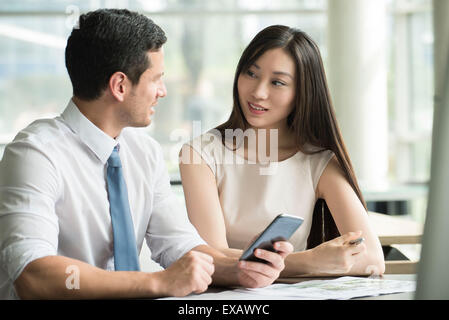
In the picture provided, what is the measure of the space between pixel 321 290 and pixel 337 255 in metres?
0.28

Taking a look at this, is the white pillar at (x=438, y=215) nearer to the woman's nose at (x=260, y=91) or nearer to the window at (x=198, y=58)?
the woman's nose at (x=260, y=91)

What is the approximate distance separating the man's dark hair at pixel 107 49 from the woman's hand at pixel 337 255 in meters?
0.60

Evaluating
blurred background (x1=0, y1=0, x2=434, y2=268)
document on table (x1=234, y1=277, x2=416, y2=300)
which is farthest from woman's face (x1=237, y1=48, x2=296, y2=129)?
blurred background (x1=0, y1=0, x2=434, y2=268)

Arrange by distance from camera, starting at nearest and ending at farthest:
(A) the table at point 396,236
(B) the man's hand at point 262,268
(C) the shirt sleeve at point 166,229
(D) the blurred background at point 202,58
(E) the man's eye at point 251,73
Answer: (B) the man's hand at point 262,268 → (C) the shirt sleeve at point 166,229 → (A) the table at point 396,236 → (E) the man's eye at point 251,73 → (D) the blurred background at point 202,58

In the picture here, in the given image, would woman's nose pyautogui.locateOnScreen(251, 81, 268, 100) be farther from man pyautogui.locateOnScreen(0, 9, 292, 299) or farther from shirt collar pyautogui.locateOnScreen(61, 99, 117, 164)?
shirt collar pyautogui.locateOnScreen(61, 99, 117, 164)

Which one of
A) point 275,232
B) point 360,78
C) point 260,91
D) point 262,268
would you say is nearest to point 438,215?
point 275,232

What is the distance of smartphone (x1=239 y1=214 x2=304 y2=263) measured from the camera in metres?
1.09

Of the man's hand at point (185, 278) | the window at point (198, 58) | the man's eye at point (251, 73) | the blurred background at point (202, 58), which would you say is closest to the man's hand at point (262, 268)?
the man's hand at point (185, 278)

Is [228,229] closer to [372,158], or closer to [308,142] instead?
[308,142]

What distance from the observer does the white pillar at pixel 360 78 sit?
5.59 meters

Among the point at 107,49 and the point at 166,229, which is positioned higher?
the point at 107,49

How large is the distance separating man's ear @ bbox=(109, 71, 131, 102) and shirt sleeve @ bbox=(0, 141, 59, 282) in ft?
0.79

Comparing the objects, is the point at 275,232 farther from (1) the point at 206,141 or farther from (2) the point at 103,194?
(1) the point at 206,141

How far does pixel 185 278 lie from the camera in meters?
1.11
